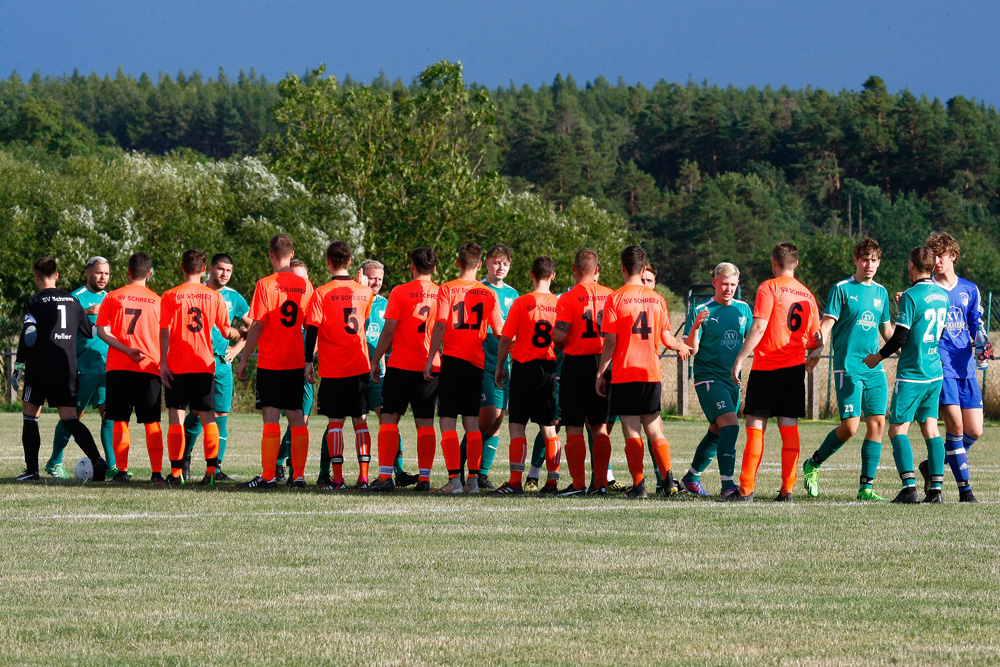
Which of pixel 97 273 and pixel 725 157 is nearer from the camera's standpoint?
pixel 97 273

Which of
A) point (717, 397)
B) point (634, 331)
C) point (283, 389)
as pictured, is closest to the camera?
point (634, 331)

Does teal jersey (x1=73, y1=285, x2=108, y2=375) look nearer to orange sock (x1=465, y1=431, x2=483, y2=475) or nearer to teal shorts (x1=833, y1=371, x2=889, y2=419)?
orange sock (x1=465, y1=431, x2=483, y2=475)

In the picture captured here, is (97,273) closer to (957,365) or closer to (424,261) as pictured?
(424,261)

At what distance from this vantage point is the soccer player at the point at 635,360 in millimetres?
10680

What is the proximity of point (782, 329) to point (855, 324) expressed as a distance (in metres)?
0.70

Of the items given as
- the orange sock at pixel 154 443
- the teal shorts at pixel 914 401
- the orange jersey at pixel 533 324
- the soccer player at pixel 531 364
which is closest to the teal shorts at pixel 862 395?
the teal shorts at pixel 914 401

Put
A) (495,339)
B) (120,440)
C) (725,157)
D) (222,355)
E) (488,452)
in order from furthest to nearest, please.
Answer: (725,157), (222,355), (488,452), (495,339), (120,440)

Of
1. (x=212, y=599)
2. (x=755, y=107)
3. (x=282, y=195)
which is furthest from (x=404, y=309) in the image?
(x=755, y=107)

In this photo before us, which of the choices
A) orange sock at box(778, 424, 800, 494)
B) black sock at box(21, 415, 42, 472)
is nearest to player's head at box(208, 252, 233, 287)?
black sock at box(21, 415, 42, 472)

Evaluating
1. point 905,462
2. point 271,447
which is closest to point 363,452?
point 271,447

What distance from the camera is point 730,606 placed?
598cm

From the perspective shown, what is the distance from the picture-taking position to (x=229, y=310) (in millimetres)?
12742

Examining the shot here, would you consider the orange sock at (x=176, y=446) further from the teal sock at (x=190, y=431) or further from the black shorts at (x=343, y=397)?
the black shorts at (x=343, y=397)

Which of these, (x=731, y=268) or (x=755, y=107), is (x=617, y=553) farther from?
(x=755, y=107)
